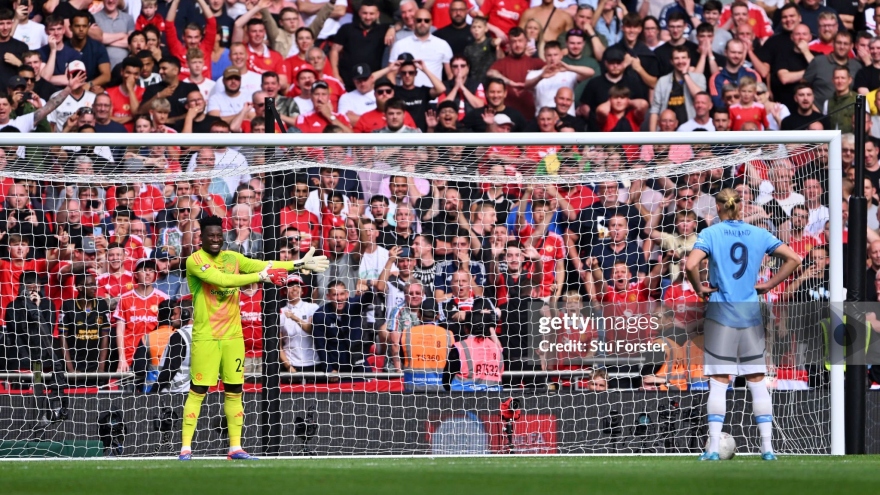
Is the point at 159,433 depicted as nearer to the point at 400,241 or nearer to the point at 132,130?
the point at 400,241

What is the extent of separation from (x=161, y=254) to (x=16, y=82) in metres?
2.81

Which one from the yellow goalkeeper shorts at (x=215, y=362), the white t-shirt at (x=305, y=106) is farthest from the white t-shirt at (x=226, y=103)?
the yellow goalkeeper shorts at (x=215, y=362)

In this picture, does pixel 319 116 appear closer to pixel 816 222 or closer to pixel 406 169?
pixel 406 169

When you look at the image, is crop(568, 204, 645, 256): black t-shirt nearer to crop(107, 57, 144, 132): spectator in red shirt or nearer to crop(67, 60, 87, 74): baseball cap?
crop(107, 57, 144, 132): spectator in red shirt

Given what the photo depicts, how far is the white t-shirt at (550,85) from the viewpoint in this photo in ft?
40.0

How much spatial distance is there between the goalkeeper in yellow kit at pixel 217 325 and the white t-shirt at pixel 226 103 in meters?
3.63

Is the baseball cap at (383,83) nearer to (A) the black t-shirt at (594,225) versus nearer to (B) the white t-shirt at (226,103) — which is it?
(B) the white t-shirt at (226,103)

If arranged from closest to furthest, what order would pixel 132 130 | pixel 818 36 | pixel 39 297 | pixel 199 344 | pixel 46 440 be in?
pixel 199 344 → pixel 46 440 → pixel 39 297 → pixel 132 130 → pixel 818 36

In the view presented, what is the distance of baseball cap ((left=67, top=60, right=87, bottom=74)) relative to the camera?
39.4 ft

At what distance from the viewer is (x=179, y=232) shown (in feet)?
34.0

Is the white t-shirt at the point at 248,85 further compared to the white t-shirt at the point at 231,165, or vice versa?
the white t-shirt at the point at 248,85

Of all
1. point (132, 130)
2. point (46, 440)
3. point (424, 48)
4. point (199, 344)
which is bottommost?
point (46, 440)

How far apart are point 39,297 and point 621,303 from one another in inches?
193

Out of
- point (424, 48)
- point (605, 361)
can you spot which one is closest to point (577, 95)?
point (424, 48)
